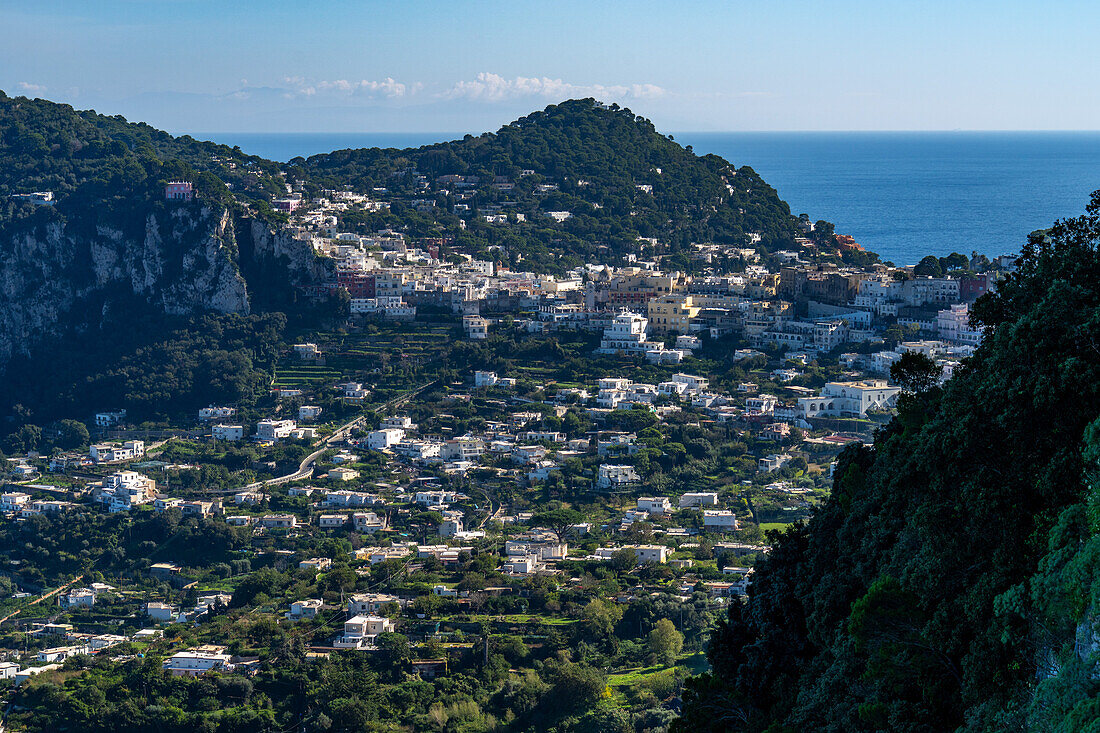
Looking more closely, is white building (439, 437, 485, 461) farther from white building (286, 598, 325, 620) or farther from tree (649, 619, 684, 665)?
tree (649, 619, 684, 665)

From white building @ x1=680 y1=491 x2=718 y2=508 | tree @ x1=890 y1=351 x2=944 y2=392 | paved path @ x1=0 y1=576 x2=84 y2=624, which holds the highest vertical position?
tree @ x1=890 y1=351 x2=944 y2=392

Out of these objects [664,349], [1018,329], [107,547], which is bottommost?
[107,547]

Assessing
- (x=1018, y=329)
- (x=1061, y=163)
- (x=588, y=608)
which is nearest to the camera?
(x=1018, y=329)

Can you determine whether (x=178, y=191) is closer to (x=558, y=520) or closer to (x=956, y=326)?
(x=558, y=520)

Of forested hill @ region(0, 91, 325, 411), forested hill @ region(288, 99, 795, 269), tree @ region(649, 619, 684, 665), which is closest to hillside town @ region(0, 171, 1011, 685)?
tree @ region(649, 619, 684, 665)

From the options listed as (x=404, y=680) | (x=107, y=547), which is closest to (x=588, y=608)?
(x=404, y=680)

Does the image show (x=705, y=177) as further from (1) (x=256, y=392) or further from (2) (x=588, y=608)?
(2) (x=588, y=608)
